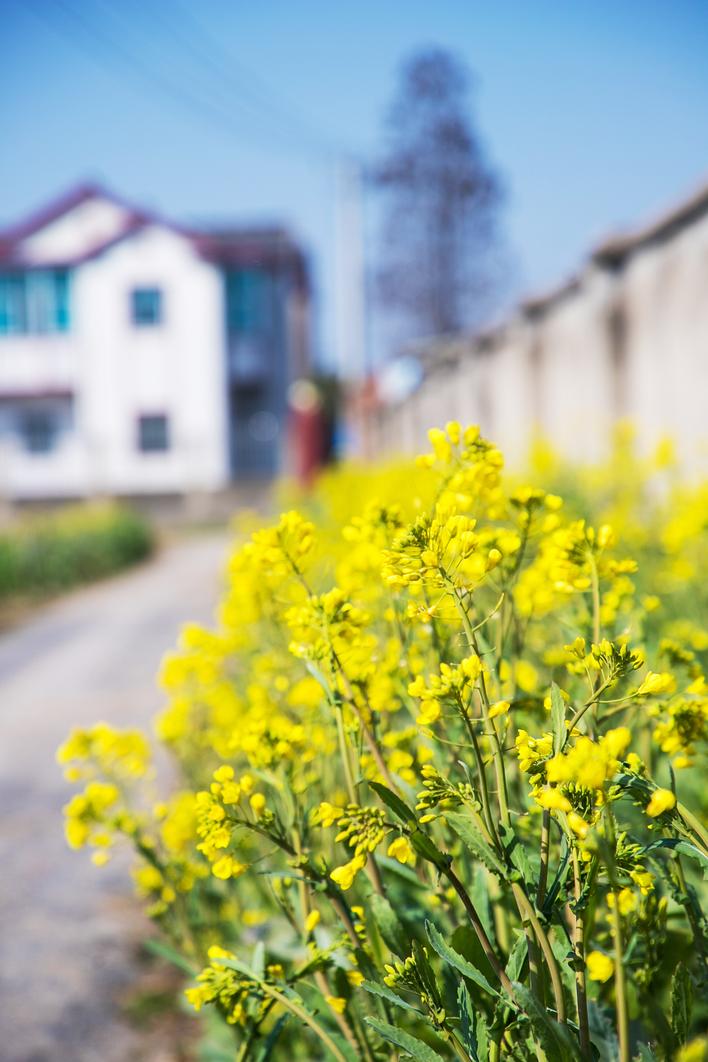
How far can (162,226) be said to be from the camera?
23.9 metres

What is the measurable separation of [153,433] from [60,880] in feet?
70.4

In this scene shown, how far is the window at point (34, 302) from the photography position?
79.8 feet

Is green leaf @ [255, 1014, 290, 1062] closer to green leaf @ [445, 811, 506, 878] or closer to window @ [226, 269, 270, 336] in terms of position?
green leaf @ [445, 811, 506, 878]

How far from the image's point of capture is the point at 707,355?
4824mm

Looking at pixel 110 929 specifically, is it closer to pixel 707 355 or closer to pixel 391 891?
pixel 391 891

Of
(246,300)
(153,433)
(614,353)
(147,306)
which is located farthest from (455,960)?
(246,300)

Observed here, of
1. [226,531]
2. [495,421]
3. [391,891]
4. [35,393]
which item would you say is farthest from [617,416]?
[35,393]

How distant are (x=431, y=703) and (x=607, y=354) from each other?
5.42 metres

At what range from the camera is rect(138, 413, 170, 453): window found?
24172mm

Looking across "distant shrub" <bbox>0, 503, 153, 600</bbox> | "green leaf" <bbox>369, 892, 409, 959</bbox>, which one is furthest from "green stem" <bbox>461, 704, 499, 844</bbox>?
"distant shrub" <bbox>0, 503, 153, 600</bbox>

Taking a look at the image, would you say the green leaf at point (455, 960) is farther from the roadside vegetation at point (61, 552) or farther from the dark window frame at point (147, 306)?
the dark window frame at point (147, 306)

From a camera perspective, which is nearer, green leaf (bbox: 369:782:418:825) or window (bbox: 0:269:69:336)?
green leaf (bbox: 369:782:418:825)

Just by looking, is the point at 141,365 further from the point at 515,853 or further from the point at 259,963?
the point at 515,853

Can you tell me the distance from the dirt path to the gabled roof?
1636 centimetres
